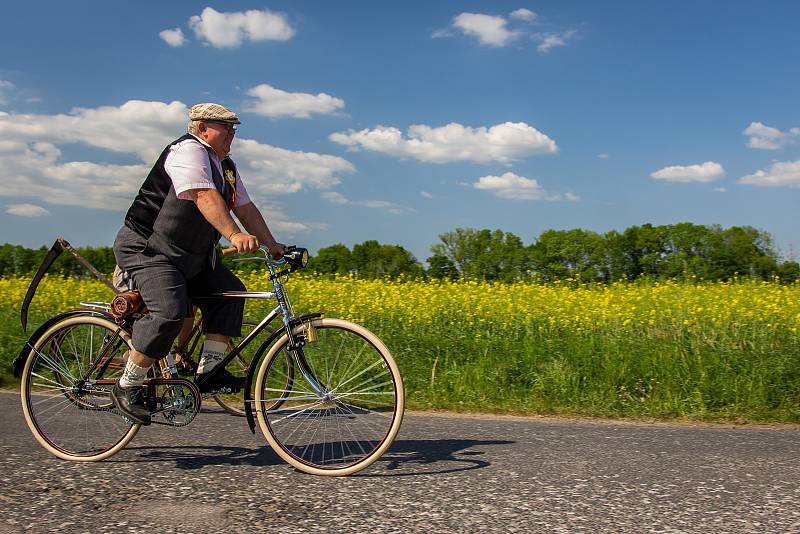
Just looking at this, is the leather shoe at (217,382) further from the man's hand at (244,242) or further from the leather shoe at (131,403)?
Answer: the man's hand at (244,242)

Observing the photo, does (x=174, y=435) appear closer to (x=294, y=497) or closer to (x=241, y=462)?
(x=241, y=462)

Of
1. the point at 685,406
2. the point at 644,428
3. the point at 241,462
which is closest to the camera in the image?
the point at 241,462

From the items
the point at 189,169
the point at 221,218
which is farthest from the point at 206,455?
the point at 189,169

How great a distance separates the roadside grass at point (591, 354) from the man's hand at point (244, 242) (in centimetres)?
346

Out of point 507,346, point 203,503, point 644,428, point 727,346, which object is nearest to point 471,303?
point 507,346

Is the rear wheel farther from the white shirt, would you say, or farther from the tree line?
the tree line

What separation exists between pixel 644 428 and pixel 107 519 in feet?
13.5

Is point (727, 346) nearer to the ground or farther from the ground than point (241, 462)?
farther from the ground

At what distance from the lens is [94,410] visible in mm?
4848

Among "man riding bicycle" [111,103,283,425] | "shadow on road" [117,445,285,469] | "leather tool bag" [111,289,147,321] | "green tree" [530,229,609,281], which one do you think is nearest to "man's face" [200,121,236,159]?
"man riding bicycle" [111,103,283,425]

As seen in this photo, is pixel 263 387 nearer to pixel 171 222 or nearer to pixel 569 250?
A: pixel 171 222

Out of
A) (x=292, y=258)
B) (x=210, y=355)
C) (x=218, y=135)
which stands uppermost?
(x=218, y=135)

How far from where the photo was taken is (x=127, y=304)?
14.9 feet

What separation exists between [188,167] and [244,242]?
0.55 meters
